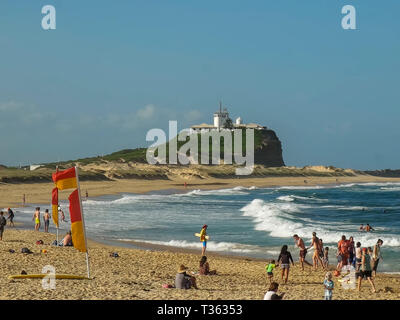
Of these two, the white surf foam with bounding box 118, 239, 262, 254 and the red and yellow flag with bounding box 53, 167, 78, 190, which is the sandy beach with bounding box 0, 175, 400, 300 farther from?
the red and yellow flag with bounding box 53, 167, 78, 190

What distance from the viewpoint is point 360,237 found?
28938 mm

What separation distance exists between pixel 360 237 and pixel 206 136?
113 meters

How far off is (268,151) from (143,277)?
122397mm

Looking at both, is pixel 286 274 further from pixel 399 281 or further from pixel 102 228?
pixel 102 228

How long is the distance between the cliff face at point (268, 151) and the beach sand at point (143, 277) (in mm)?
111151

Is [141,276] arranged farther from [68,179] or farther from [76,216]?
[68,179]

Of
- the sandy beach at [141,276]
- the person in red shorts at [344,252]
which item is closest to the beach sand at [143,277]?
the sandy beach at [141,276]

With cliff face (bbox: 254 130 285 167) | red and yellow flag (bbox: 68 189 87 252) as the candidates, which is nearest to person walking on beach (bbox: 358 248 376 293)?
red and yellow flag (bbox: 68 189 87 252)

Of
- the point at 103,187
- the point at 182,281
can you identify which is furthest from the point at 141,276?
the point at 103,187

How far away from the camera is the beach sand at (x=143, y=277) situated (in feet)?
43.2

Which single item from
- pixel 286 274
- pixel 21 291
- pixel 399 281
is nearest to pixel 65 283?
pixel 21 291

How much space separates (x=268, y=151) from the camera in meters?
138

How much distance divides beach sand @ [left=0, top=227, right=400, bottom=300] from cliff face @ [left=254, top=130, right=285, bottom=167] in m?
111
